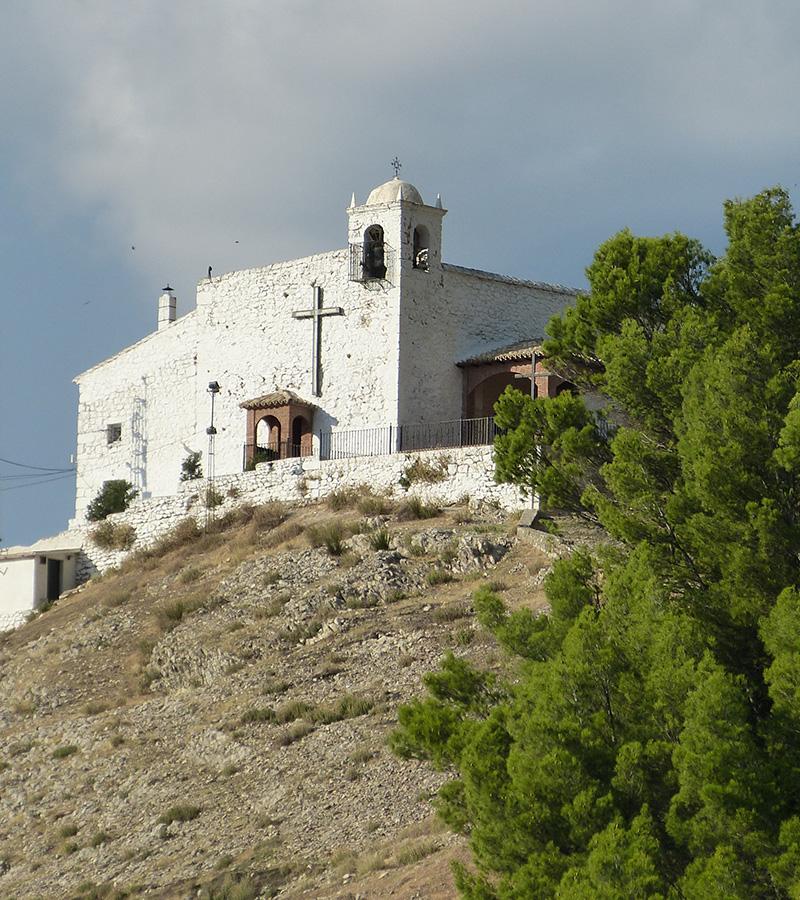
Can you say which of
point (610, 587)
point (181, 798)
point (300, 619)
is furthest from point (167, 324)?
point (610, 587)

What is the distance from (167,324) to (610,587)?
89.6 feet

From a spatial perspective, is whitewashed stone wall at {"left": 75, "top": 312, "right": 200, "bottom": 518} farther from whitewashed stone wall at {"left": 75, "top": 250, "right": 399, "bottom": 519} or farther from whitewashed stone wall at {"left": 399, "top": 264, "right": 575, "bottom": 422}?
whitewashed stone wall at {"left": 399, "top": 264, "right": 575, "bottom": 422}

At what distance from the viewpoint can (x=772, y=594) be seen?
51.9 ft

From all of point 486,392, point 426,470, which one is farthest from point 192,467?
point 426,470

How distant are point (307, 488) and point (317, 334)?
4.34 metres

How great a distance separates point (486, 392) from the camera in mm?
36125

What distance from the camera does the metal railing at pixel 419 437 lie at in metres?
34.2

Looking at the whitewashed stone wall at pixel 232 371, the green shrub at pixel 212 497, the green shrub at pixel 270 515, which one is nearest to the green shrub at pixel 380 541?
the green shrub at pixel 270 515

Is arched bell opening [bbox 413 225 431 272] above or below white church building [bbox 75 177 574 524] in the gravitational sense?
above

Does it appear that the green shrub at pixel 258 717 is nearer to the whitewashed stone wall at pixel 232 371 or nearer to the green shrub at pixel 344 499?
the green shrub at pixel 344 499

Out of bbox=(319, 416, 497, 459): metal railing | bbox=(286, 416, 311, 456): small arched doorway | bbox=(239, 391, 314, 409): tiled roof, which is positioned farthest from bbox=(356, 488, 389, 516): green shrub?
bbox=(239, 391, 314, 409): tiled roof

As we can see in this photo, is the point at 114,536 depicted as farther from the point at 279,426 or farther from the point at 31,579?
the point at 279,426

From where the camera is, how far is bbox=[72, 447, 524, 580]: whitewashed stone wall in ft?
103

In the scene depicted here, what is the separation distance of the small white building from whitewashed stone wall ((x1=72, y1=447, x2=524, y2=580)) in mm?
447
